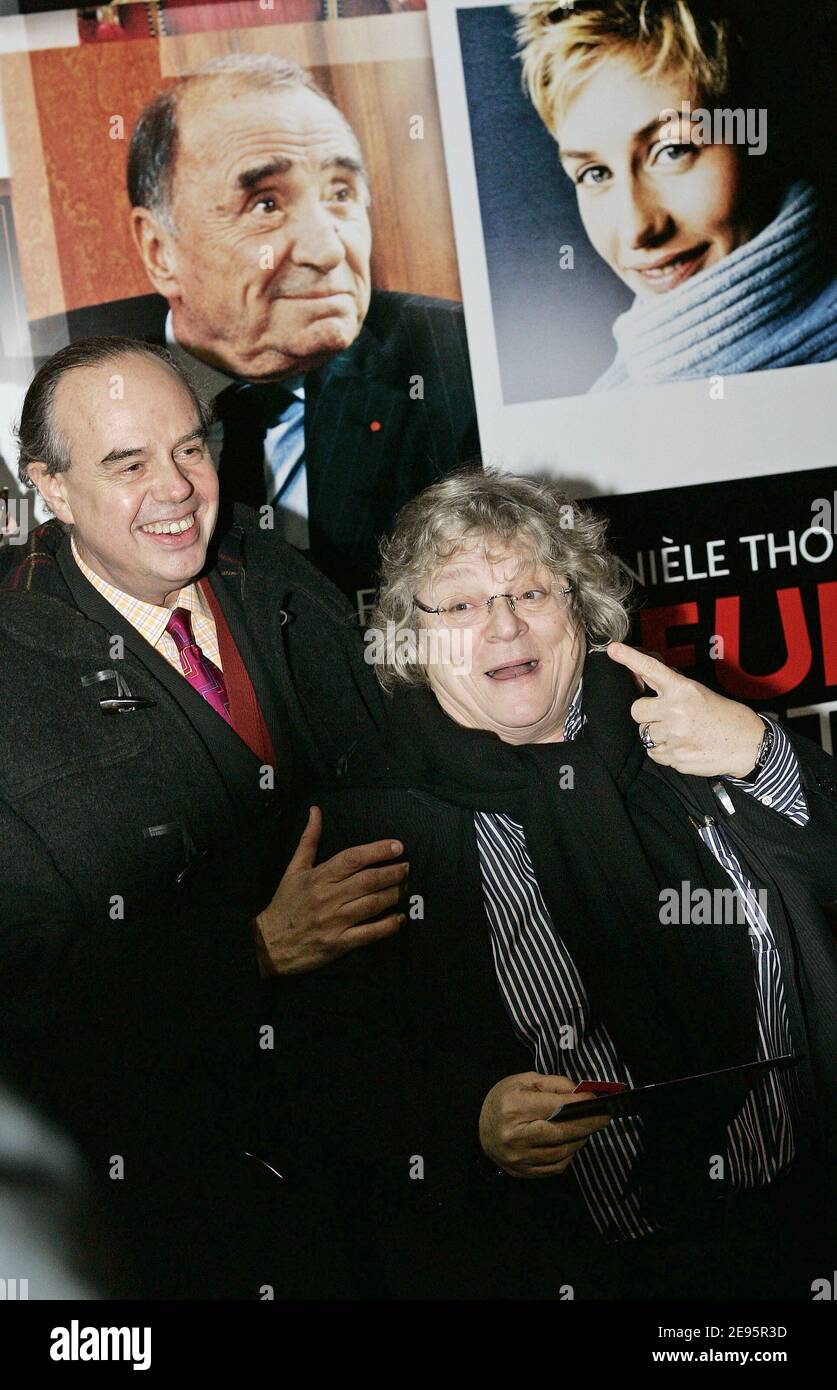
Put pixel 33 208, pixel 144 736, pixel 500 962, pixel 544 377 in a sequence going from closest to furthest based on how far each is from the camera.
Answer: pixel 500 962
pixel 144 736
pixel 33 208
pixel 544 377

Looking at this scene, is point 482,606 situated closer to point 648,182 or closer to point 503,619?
point 503,619

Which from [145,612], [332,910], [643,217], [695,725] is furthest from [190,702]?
[643,217]

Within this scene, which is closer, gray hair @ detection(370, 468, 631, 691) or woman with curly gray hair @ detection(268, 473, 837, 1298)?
woman with curly gray hair @ detection(268, 473, 837, 1298)

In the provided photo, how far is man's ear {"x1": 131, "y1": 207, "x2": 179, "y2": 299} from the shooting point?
125 inches

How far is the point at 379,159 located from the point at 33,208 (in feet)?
3.02

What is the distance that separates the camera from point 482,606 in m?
2.14

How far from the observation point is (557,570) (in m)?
2.19

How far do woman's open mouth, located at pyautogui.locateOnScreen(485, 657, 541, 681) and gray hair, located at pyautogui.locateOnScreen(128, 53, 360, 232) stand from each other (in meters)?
1.78

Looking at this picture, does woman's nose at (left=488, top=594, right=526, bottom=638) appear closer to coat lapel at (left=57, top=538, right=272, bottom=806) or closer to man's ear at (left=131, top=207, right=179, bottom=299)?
coat lapel at (left=57, top=538, right=272, bottom=806)

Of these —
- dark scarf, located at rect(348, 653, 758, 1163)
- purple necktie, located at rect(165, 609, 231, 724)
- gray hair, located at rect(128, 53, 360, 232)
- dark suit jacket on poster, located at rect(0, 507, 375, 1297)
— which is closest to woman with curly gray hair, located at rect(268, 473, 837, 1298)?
dark scarf, located at rect(348, 653, 758, 1163)

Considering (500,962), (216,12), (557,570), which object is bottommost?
(500,962)

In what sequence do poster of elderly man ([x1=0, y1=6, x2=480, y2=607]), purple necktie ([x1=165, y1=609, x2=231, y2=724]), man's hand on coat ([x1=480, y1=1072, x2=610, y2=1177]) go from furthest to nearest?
poster of elderly man ([x1=0, y1=6, x2=480, y2=607]), purple necktie ([x1=165, y1=609, x2=231, y2=724]), man's hand on coat ([x1=480, y1=1072, x2=610, y2=1177])
